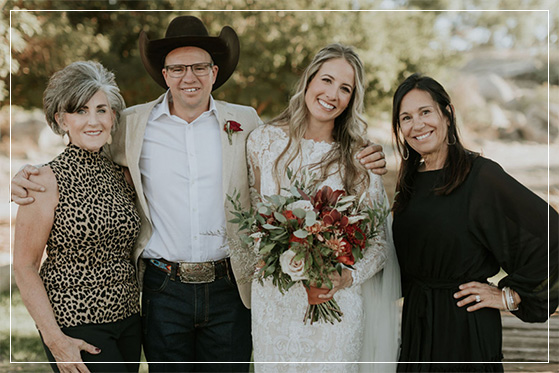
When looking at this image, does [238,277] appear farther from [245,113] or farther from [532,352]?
[532,352]

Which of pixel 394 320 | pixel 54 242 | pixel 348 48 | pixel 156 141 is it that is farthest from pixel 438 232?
pixel 54 242

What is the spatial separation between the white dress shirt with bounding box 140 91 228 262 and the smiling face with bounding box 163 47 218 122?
71 millimetres

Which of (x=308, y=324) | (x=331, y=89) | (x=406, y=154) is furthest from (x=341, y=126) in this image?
(x=308, y=324)

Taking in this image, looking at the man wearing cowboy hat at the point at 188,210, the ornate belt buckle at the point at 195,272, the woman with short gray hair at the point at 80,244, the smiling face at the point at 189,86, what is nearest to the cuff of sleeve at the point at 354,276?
the man wearing cowboy hat at the point at 188,210

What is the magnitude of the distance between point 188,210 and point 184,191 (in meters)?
0.13

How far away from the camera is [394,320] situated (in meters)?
3.85

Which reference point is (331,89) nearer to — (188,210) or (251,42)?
(188,210)

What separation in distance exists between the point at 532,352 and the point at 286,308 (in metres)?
3.93

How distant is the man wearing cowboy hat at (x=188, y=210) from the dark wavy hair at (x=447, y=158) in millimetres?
191

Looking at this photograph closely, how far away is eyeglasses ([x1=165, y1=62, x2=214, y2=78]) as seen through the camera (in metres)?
3.99

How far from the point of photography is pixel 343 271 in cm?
352

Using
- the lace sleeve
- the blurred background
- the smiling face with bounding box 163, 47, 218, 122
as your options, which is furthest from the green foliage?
the lace sleeve

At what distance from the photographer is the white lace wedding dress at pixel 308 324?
3605 millimetres

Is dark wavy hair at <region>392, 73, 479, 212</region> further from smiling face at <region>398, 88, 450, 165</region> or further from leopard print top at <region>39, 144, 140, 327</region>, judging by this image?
leopard print top at <region>39, 144, 140, 327</region>
